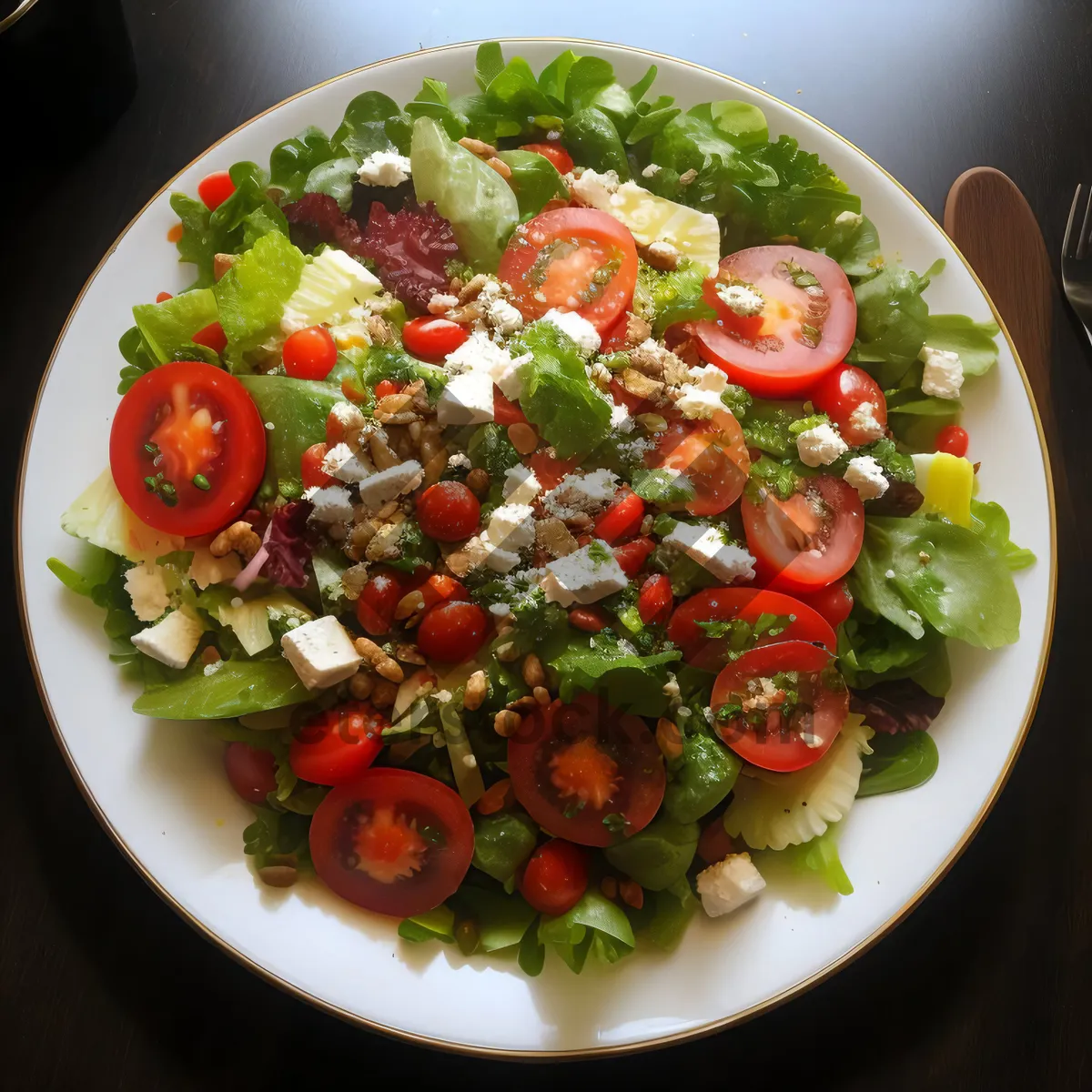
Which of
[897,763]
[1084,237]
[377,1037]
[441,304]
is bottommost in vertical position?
[377,1037]

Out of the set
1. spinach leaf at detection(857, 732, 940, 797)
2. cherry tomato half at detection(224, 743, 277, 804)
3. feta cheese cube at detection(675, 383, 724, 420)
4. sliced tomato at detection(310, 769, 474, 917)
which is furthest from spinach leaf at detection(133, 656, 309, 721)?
spinach leaf at detection(857, 732, 940, 797)

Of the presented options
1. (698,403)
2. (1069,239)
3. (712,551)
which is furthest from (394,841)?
(1069,239)

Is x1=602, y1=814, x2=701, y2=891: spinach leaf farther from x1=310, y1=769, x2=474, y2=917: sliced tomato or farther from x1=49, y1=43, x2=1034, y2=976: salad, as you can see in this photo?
x1=310, y1=769, x2=474, y2=917: sliced tomato

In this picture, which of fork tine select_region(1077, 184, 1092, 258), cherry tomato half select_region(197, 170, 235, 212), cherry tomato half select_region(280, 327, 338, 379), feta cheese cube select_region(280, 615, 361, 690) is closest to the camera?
feta cheese cube select_region(280, 615, 361, 690)

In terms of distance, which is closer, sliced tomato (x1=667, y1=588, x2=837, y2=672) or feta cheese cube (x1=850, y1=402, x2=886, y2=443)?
sliced tomato (x1=667, y1=588, x2=837, y2=672)

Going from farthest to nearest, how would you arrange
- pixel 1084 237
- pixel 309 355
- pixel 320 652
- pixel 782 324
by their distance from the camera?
pixel 1084 237 → pixel 782 324 → pixel 309 355 → pixel 320 652

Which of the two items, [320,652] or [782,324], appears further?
[782,324]

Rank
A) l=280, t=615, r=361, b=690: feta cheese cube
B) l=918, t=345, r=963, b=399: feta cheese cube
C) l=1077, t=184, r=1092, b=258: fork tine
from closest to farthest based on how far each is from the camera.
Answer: l=280, t=615, r=361, b=690: feta cheese cube → l=918, t=345, r=963, b=399: feta cheese cube → l=1077, t=184, r=1092, b=258: fork tine

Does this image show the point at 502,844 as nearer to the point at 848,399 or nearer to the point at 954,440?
the point at 848,399
